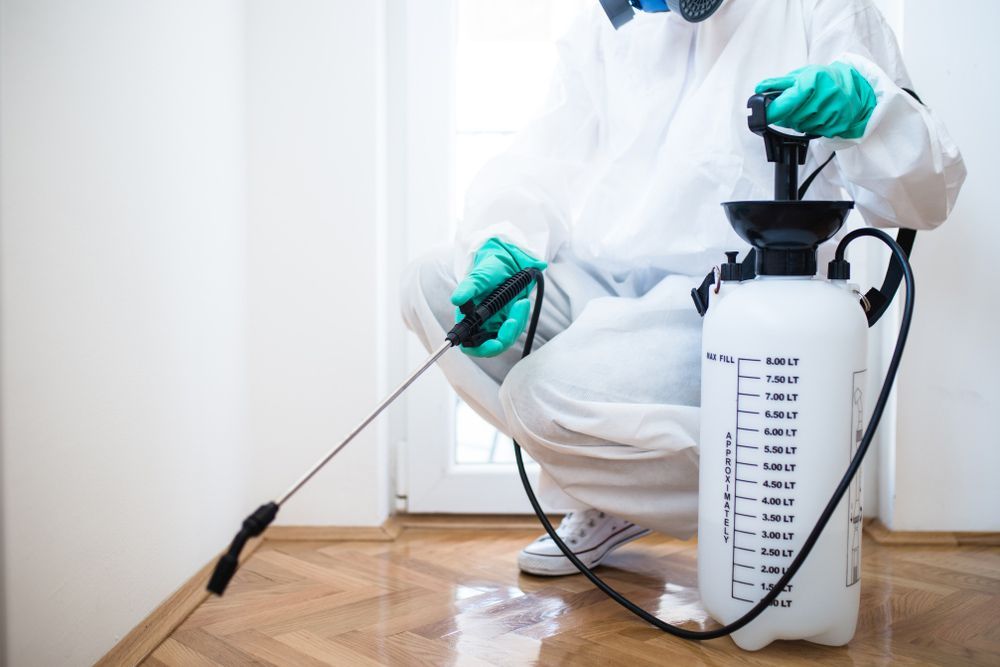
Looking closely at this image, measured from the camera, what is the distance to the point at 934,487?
141 cm

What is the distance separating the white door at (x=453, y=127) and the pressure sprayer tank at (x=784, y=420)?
752 mm

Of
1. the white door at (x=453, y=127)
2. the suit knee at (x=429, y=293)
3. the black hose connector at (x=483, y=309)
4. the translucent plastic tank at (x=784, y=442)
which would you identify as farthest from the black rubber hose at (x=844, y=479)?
the white door at (x=453, y=127)

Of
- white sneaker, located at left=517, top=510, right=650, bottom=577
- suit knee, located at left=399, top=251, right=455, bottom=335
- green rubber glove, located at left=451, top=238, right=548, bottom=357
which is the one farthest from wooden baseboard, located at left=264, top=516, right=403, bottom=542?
green rubber glove, located at left=451, top=238, right=548, bottom=357

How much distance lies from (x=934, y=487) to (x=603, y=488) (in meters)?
0.71

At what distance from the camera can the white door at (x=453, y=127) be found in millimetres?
1584

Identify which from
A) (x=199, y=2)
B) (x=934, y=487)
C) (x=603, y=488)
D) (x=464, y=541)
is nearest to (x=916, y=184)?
(x=603, y=488)

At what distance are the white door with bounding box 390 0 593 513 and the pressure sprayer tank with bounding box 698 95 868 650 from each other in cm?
75

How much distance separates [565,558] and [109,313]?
0.69m

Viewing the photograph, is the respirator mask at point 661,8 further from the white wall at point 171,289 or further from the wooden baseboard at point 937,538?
the wooden baseboard at point 937,538

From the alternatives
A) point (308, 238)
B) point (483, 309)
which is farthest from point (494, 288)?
point (308, 238)

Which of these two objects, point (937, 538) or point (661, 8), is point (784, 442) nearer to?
point (661, 8)

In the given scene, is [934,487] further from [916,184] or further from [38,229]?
[38,229]

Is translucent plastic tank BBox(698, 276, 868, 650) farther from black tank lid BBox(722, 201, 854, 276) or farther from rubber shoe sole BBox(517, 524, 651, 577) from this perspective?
rubber shoe sole BBox(517, 524, 651, 577)

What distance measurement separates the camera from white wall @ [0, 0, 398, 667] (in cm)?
78
